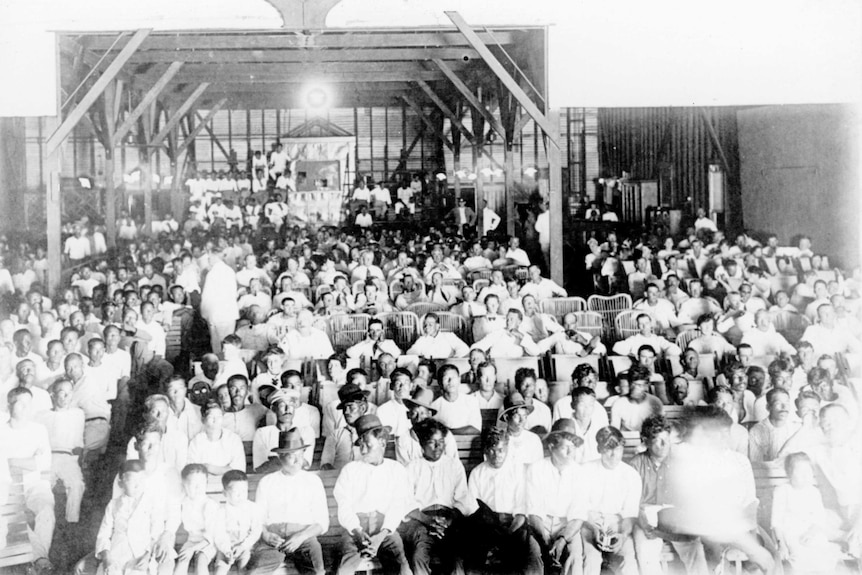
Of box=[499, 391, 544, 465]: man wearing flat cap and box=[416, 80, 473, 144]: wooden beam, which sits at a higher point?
box=[416, 80, 473, 144]: wooden beam

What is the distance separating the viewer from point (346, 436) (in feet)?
22.3

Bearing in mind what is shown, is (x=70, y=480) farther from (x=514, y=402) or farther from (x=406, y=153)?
(x=406, y=153)

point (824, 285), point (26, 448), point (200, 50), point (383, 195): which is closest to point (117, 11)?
point (26, 448)

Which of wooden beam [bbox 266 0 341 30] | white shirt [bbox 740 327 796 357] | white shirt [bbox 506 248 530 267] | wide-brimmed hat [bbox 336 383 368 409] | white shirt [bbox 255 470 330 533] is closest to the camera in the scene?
white shirt [bbox 255 470 330 533]

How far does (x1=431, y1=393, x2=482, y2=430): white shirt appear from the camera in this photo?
727cm

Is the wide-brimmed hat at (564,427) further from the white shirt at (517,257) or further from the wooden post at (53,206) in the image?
the white shirt at (517,257)

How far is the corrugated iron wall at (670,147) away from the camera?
2092 centimetres

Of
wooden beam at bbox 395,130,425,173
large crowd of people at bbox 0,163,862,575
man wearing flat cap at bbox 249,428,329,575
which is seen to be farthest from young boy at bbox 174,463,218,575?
wooden beam at bbox 395,130,425,173

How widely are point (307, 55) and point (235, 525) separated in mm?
11549

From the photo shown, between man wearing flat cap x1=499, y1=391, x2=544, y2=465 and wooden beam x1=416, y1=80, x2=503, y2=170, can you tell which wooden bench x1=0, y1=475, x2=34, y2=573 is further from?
wooden beam x1=416, y1=80, x2=503, y2=170

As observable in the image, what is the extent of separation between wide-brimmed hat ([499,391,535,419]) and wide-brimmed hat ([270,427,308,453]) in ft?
5.34

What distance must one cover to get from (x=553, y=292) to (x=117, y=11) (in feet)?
21.9

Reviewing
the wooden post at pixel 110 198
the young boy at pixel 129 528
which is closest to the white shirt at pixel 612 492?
the young boy at pixel 129 528

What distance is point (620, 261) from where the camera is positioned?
14.6m
